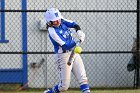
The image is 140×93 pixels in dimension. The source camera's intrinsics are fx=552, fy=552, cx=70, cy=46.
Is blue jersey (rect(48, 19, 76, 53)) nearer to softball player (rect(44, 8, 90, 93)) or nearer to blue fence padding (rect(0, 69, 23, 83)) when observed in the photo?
softball player (rect(44, 8, 90, 93))

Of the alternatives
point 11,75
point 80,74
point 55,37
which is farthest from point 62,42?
point 11,75

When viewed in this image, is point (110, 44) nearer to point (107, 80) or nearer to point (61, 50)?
point (107, 80)

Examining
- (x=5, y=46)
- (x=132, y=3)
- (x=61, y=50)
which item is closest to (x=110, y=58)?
(x=132, y=3)

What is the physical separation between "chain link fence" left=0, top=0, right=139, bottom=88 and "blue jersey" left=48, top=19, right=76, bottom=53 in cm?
350

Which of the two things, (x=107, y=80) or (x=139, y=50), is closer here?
(x=139, y=50)

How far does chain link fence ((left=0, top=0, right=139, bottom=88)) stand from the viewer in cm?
1235

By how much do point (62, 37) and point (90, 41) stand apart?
3842mm

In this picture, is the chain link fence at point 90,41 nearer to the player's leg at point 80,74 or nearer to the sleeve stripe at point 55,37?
the player's leg at point 80,74

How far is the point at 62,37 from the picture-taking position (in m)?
8.72

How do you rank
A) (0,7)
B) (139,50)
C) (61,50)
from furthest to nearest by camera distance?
(0,7) → (139,50) → (61,50)

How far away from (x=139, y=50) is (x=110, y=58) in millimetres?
1387

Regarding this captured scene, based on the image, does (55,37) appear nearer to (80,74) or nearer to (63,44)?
(63,44)

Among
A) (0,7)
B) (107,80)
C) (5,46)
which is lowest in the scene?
(107,80)

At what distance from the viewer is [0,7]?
12.2m
